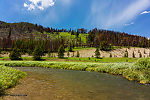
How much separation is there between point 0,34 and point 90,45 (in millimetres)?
157854

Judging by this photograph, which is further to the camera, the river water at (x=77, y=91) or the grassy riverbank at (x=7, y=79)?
the grassy riverbank at (x=7, y=79)

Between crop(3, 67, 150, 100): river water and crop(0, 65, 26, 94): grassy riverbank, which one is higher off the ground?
crop(0, 65, 26, 94): grassy riverbank

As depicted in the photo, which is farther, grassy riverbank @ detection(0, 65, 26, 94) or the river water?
grassy riverbank @ detection(0, 65, 26, 94)

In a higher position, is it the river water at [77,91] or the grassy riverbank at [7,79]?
the grassy riverbank at [7,79]

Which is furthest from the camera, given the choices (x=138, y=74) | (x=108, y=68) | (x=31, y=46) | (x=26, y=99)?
(x=31, y=46)

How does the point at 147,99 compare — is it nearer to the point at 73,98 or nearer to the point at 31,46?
the point at 73,98

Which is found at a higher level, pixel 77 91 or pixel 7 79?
pixel 7 79

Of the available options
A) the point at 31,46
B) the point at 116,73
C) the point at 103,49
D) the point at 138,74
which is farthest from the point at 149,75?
the point at 31,46

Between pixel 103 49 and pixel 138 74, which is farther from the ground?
pixel 103 49

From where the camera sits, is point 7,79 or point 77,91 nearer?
point 77,91

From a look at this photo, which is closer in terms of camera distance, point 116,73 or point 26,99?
point 26,99

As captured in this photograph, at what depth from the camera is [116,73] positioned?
2347cm

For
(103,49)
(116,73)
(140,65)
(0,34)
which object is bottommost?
(116,73)

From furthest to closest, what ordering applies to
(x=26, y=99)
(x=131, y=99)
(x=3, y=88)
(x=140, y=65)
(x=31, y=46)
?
1. (x=31, y=46)
2. (x=140, y=65)
3. (x=3, y=88)
4. (x=131, y=99)
5. (x=26, y=99)
